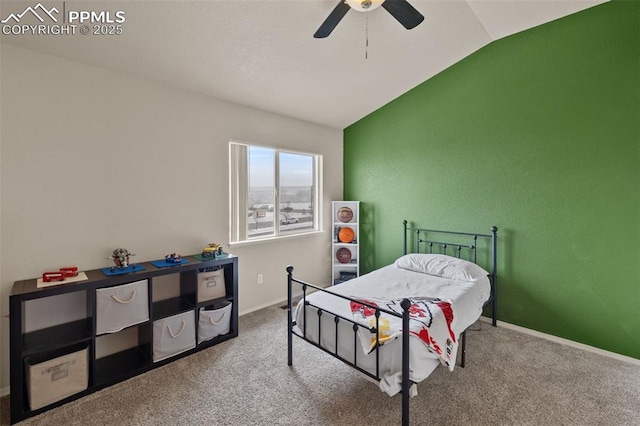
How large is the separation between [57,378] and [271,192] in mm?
2534

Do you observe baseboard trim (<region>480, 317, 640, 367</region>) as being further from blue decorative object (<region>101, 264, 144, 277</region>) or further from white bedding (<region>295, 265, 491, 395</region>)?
blue decorative object (<region>101, 264, 144, 277</region>)

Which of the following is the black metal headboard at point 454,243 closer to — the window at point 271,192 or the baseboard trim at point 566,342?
the baseboard trim at point 566,342

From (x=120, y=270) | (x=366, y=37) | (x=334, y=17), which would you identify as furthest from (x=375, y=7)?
(x=120, y=270)

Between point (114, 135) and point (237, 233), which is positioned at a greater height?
point (114, 135)

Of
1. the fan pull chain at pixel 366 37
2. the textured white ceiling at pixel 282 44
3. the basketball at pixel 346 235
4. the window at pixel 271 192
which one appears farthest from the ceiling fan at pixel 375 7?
the basketball at pixel 346 235

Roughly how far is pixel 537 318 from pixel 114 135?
437cm

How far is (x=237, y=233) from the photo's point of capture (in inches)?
134

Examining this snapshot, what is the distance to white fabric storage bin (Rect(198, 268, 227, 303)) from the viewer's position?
8.84 feet

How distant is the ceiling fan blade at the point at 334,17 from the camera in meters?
1.78

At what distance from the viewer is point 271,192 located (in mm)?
3744

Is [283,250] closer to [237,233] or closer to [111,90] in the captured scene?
[237,233]

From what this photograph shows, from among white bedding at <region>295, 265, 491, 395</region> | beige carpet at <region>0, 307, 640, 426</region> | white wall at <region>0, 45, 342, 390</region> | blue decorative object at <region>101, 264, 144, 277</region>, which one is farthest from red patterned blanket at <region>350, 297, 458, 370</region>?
white wall at <region>0, 45, 342, 390</region>

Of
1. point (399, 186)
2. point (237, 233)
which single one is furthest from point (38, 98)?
point (399, 186)

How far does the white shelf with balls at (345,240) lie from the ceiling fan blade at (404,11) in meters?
2.59
